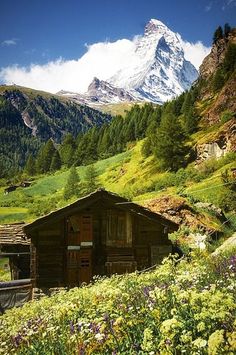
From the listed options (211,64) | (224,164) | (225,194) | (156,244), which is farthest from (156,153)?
(211,64)

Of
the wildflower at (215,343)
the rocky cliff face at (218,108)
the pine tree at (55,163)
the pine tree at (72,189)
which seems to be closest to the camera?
the wildflower at (215,343)

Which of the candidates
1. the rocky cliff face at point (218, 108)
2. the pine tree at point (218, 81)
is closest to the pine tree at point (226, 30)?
the rocky cliff face at point (218, 108)

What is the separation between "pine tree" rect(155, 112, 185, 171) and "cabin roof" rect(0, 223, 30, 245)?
140ft

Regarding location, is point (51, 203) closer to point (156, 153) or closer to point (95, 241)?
point (156, 153)

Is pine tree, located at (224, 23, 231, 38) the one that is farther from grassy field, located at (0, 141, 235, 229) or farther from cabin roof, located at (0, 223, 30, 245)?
cabin roof, located at (0, 223, 30, 245)

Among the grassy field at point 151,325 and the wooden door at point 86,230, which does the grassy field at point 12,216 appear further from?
the grassy field at point 151,325

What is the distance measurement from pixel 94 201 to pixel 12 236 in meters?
9.74

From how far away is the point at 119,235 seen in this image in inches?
1035

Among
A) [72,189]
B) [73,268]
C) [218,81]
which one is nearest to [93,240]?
[73,268]

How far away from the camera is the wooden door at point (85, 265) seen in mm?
25516

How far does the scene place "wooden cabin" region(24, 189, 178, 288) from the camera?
25.5 metres

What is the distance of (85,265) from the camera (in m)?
25.7

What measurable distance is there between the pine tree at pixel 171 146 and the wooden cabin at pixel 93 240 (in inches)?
1833

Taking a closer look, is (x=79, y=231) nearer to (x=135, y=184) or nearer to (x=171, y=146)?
(x=171, y=146)
